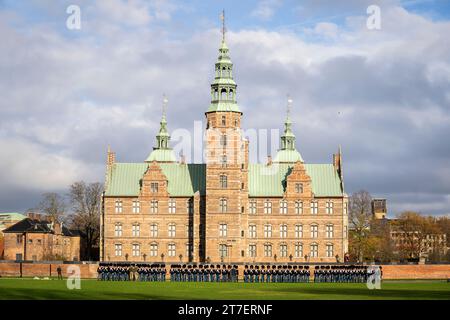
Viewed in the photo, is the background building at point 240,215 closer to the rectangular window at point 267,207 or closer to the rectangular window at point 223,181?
the rectangular window at point 267,207

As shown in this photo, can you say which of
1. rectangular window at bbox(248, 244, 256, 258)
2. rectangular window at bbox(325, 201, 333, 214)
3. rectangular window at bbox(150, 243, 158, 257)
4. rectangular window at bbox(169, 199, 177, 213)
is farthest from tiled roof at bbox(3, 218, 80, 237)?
rectangular window at bbox(325, 201, 333, 214)

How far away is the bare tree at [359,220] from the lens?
107750 millimetres

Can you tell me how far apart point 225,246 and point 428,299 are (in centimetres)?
4970

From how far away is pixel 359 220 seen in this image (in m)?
109

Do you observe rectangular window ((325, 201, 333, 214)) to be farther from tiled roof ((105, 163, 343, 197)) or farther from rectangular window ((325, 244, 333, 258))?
rectangular window ((325, 244, 333, 258))

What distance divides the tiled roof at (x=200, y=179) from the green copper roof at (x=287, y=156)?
1116 cm

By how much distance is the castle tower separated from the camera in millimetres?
89438

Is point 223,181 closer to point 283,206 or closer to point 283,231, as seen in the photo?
point 283,206

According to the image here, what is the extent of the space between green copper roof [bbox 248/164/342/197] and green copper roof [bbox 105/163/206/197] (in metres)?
5.58

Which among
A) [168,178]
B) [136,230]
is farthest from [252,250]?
[136,230]

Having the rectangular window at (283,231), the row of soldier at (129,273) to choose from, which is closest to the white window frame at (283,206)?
the rectangular window at (283,231)

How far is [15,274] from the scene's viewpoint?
243 feet

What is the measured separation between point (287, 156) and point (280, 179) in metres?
14.0
